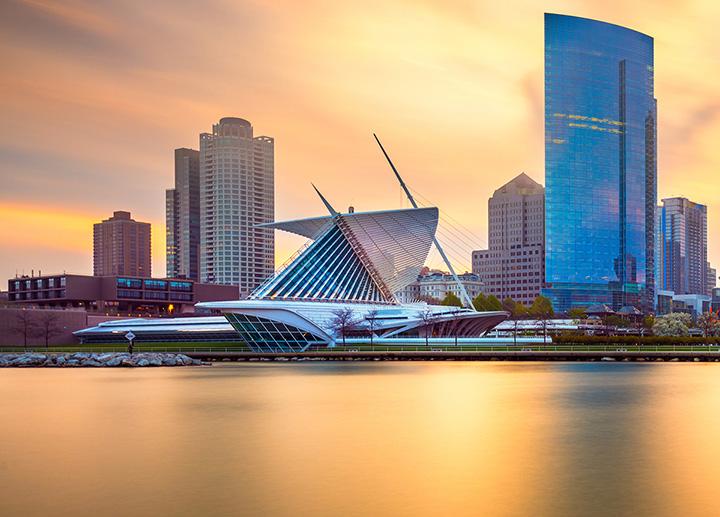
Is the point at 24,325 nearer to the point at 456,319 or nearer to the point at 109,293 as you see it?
the point at 109,293

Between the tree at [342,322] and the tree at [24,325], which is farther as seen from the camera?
the tree at [24,325]

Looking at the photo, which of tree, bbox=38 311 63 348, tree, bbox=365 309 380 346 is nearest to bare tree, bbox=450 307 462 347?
tree, bbox=365 309 380 346

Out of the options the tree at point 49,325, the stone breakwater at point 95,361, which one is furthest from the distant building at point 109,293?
the stone breakwater at point 95,361

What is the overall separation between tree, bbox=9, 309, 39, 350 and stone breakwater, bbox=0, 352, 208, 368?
28307 millimetres

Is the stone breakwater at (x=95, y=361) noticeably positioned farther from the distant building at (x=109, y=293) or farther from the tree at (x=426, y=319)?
the distant building at (x=109, y=293)

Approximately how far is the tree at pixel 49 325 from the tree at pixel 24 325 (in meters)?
0.80

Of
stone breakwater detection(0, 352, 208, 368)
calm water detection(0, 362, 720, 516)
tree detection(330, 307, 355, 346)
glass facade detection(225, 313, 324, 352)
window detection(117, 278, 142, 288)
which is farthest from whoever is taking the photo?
window detection(117, 278, 142, 288)

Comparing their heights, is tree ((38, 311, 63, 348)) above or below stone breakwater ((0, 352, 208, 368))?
above

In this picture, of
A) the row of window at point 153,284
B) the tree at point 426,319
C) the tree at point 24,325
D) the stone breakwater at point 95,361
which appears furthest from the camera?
the row of window at point 153,284

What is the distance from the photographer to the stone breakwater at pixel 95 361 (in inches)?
3184

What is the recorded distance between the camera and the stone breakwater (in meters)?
80.9

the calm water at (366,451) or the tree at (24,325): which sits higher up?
the calm water at (366,451)

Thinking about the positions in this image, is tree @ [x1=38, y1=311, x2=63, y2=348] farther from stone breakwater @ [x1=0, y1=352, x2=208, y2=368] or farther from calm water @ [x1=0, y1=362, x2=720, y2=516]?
calm water @ [x1=0, y1=362, x2=720, y2=516]

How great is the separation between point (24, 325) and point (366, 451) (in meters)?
102
